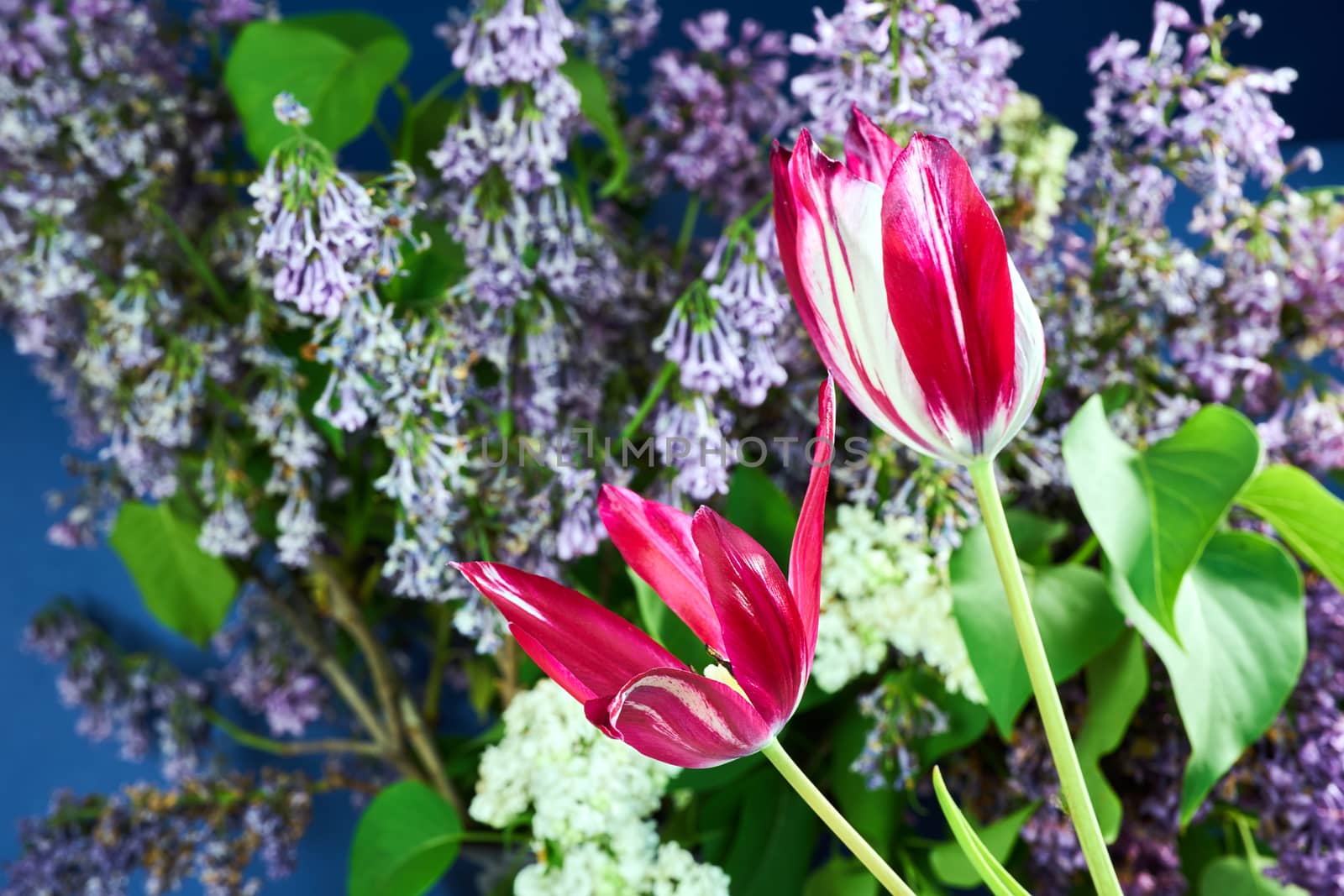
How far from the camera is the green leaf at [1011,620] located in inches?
18.8

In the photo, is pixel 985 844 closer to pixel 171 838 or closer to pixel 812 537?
pixel 812 537

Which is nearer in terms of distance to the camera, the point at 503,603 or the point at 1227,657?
the point at 503,603

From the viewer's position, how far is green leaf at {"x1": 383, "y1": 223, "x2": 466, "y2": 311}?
0.52 metres

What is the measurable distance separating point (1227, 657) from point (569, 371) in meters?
0.34

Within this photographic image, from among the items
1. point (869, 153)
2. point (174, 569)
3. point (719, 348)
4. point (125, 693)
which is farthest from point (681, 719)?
point (125, 693)

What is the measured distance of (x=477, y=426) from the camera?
21.6 inches

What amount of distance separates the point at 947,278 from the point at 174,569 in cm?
64

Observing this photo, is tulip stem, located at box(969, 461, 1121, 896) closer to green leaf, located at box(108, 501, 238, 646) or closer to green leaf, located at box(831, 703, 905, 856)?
green leaf, located at box(831, 703, 905, 856)

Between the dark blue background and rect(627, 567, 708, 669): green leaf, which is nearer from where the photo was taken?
rect(627, 567, 708, 669): green leaf

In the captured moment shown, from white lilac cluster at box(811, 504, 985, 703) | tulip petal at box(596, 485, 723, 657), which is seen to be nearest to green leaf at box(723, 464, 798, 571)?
white lilac cluster at box(811, 504, 985, 703)

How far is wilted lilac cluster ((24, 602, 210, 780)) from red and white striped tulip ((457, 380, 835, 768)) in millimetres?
671

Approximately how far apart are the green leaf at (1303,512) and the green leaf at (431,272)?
0.37 meters

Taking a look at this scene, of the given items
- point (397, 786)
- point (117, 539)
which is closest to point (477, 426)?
point (397, 786)

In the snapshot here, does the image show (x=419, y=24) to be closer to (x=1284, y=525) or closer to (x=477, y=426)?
(x=477, y=426)
